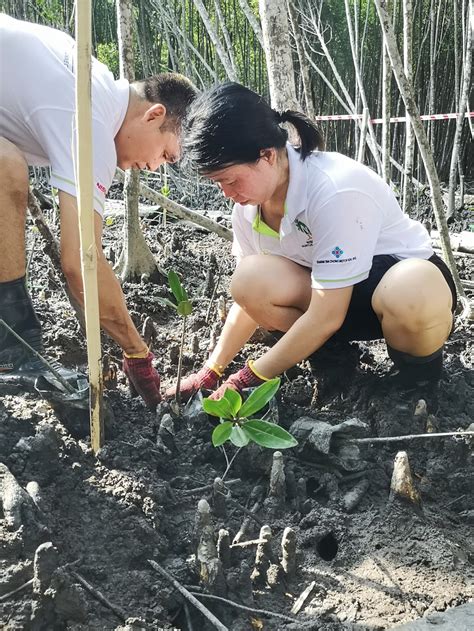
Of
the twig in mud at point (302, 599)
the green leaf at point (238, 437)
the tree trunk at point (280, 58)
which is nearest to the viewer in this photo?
the twig in mud at point (302, 599)

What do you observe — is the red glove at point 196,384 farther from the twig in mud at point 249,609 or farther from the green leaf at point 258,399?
the twig in mud at point 249,609

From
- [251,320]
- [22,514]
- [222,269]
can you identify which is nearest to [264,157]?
[251,320]

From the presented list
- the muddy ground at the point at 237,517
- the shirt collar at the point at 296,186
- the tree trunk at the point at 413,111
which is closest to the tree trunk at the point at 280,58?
the tree trunk at the point at 413,111

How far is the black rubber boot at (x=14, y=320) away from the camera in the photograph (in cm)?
206

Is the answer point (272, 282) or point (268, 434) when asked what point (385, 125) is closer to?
point (272, 282)

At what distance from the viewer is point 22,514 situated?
4.20ft

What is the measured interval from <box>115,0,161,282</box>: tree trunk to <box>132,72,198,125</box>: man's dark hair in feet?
2.61

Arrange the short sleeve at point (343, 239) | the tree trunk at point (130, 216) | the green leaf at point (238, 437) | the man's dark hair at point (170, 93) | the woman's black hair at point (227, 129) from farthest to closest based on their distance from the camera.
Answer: the tree trunk at point (130, 216) → the man's dark hair at point (170, 93) → the short sleeve at point (343, 239) → the woman's black hair at point (227, 129) → the green leaf at point (238, 437)

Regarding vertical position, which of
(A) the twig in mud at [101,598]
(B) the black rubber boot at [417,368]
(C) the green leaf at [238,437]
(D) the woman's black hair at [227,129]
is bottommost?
(B) the black rubber boot at [417,368]

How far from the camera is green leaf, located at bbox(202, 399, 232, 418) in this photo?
1.42 metres

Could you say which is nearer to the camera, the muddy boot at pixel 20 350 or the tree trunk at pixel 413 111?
the muddy boot at pixel 20 350

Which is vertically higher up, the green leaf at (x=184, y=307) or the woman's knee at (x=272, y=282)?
the green leaf at (x=184, y=307)

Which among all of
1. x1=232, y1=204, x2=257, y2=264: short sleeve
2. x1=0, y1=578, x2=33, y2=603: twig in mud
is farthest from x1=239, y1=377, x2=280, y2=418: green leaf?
x1=232, y1=204, x2=257, y2=264: short sleeve

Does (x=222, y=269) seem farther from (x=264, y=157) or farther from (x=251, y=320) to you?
(x=264, y=157)
